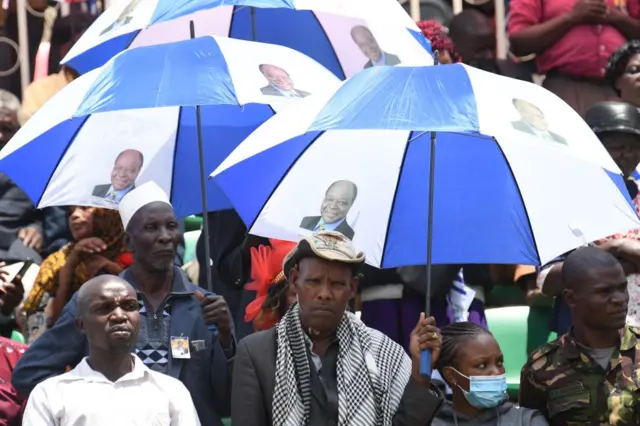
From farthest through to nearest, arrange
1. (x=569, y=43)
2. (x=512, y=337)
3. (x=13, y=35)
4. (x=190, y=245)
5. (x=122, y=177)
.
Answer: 1. (x=13, y=35)
2. (x=569, y=43)
3. (x=190, y=245)
4. (x=512, y=337)
5. (x=122, y=177)

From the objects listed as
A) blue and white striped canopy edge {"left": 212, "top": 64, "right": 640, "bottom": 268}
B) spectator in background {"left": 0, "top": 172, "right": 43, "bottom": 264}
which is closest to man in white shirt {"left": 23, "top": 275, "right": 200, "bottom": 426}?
blue and white striped canopy edge {"left": 212, "top": 64, "right": 640, "bottom": 268}

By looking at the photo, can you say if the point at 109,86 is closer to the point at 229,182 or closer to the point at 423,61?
the point at 229,182

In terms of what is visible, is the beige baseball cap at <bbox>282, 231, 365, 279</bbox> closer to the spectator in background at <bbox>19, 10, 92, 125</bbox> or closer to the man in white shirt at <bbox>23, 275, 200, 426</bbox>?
the man in white shirt at <bbox>23, 275, 200, 426</bbox>

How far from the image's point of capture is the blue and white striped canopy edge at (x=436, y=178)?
6.93 meters

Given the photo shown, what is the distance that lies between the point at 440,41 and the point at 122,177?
9.43 ft

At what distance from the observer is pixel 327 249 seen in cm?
674

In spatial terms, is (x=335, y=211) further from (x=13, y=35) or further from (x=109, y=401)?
(x=13, y=35)

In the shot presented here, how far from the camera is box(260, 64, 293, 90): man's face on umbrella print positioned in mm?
7828

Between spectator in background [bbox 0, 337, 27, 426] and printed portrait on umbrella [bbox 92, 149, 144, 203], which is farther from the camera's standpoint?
printed portrait on umbrella [bbox 92, 149, 144, 203]

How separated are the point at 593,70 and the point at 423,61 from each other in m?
2.40

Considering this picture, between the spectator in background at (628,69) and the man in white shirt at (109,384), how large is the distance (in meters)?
4.56

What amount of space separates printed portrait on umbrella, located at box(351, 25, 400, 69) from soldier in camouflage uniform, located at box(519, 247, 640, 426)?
1.99 metres

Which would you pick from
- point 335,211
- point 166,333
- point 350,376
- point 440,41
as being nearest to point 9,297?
point 166,333

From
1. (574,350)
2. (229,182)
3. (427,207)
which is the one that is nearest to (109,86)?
(229,182)
